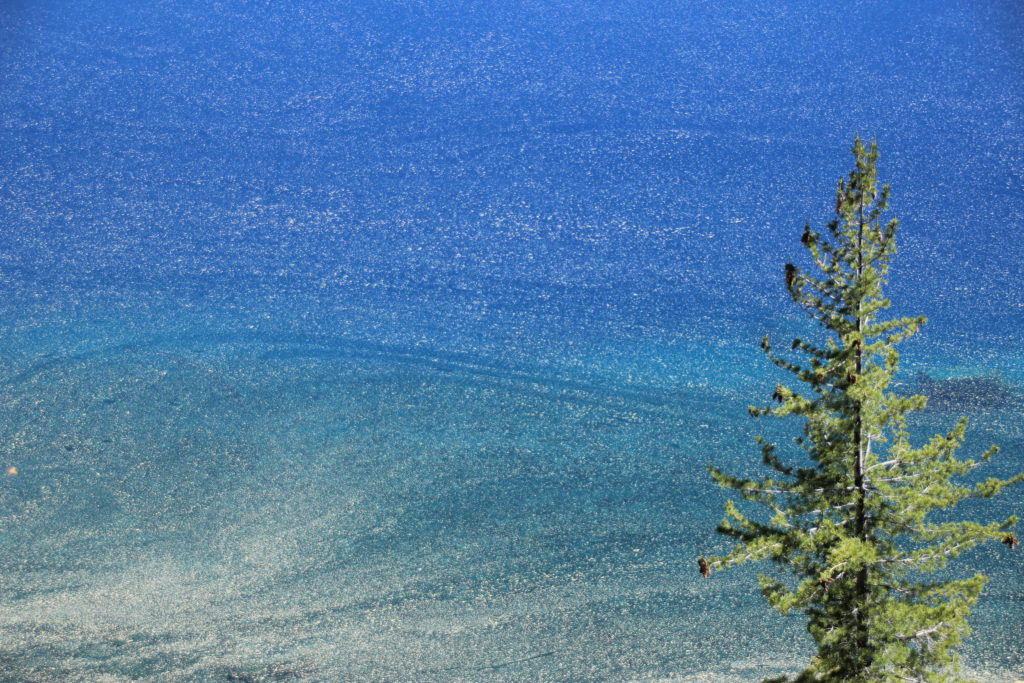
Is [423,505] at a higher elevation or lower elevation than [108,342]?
lower

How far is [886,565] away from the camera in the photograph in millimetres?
7531

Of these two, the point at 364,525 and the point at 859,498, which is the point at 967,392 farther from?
the point at 859,498

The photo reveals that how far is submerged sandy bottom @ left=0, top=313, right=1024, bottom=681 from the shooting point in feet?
37.7

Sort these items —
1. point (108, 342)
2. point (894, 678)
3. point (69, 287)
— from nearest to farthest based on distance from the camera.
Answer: point (894, 678) → point (108, 342) → point (69, 287)

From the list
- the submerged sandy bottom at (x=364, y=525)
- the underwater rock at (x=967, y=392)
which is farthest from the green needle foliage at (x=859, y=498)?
the underwater rock at (x=967, y=392)

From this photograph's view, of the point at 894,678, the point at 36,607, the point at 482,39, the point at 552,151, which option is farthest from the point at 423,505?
the point at 482,39

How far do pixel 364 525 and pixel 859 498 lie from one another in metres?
7.46

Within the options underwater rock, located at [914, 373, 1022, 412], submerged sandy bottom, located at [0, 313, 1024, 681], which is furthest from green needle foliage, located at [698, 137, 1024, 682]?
underwater rock, located at [914, 373, 1022, 412]

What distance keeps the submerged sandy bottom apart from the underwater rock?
113 inches

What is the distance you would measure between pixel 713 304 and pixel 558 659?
7643 millimetres

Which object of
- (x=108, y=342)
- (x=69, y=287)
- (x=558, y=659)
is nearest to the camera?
(x=558, y=659)

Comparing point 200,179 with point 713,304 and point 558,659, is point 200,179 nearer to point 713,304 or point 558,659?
point 713,304

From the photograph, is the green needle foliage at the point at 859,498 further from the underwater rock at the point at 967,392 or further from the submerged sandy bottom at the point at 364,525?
the underwater rock at the point at 967,392

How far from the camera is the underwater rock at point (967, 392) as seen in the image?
603 inches
